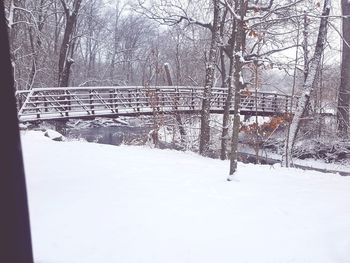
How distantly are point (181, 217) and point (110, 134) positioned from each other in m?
21.4

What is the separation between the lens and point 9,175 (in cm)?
306

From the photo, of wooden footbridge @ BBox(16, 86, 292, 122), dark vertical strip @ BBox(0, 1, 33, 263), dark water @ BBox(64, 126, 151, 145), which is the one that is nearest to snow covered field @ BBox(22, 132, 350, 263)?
dark vertical strip @ BBox(0, 1, 33, 263)

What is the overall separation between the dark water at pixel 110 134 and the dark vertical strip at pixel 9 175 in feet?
43.7

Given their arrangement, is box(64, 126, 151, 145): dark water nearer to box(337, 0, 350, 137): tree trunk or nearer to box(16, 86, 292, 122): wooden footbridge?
box(16, 86, 292, 122): wooden footbridge

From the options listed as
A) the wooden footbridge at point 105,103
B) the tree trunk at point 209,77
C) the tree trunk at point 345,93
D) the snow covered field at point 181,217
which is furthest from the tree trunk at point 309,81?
the snow covered field at point 181,217

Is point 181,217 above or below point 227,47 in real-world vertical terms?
below

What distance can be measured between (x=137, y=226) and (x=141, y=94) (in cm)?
1932

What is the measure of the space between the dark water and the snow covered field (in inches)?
400

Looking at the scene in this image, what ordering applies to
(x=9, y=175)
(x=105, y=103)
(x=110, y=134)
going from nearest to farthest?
(x=9, y=175)
(x=105, y=103)
(x=110, y=134)

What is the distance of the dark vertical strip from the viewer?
297cm

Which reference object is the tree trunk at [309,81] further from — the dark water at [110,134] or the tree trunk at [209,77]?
the dark water at [110,134]

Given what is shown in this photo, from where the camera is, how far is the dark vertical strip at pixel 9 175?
2.97m

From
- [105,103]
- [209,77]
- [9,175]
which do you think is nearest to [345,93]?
[209,77]

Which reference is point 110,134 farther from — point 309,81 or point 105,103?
point 309,81
